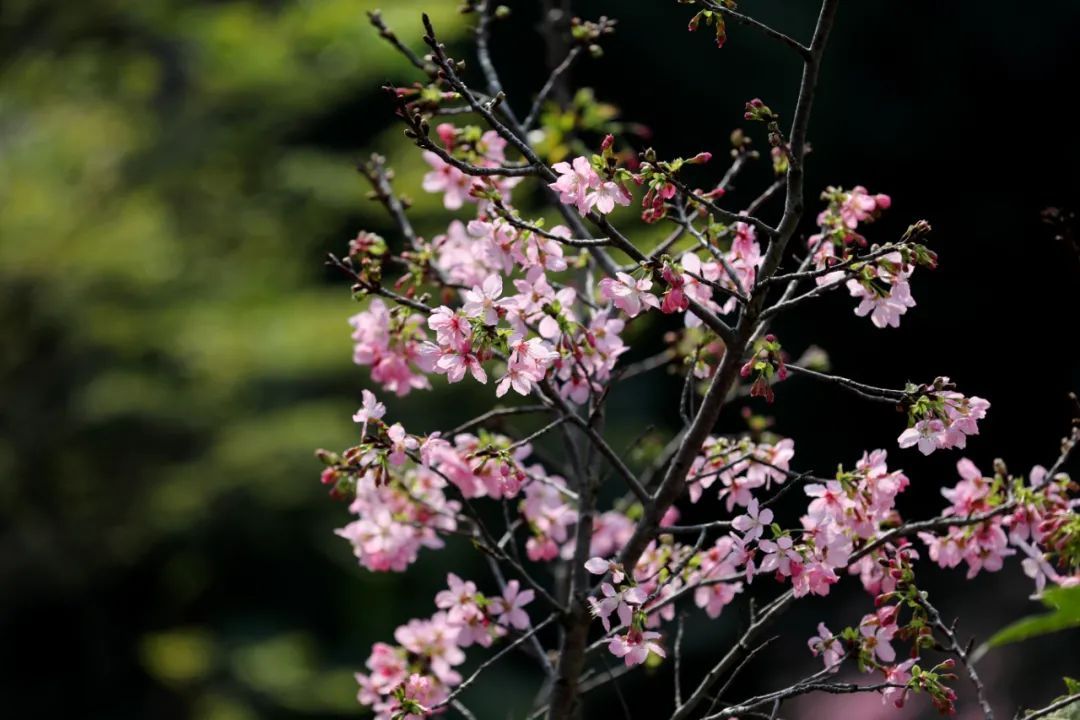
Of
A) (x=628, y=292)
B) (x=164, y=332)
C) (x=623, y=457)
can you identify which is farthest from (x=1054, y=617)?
(x=164, y=332)

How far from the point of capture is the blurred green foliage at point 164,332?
6539 mm

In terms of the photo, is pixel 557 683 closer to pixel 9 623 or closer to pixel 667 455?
pixel 667 455

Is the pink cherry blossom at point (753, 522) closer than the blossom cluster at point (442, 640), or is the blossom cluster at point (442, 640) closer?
the pink cherry blossom at point (753, 522)

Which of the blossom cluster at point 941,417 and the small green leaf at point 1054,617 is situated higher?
the small green leaf at point 1054,617

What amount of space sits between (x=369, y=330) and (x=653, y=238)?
605mm

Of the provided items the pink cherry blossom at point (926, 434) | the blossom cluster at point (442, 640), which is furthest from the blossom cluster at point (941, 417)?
A: the blossom cluster at point (442, 640)

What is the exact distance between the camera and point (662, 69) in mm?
8836

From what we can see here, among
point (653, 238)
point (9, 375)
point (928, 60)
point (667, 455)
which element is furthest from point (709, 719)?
point (928, 60)

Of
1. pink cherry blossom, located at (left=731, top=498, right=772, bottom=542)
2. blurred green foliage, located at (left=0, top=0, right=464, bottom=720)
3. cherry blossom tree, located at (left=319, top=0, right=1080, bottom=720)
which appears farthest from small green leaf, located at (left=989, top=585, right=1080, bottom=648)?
blurred green foliage, located at (left=0, top=0, right=464, bottom=720)

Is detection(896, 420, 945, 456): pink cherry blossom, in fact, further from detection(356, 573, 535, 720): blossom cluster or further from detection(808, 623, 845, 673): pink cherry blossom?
detection(356, 573, 535, 720): blossom cluster

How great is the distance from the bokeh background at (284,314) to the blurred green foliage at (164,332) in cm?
2

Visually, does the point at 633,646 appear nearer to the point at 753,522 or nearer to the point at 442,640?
the point at 753,522

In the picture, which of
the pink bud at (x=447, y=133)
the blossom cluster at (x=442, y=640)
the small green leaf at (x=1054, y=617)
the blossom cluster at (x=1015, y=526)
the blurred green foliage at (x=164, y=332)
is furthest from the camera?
the blurred green foliage at (x=164, y=332)

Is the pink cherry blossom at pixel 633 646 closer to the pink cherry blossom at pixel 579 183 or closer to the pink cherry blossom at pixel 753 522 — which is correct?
the pink cherry blossom at pixel 753 522
